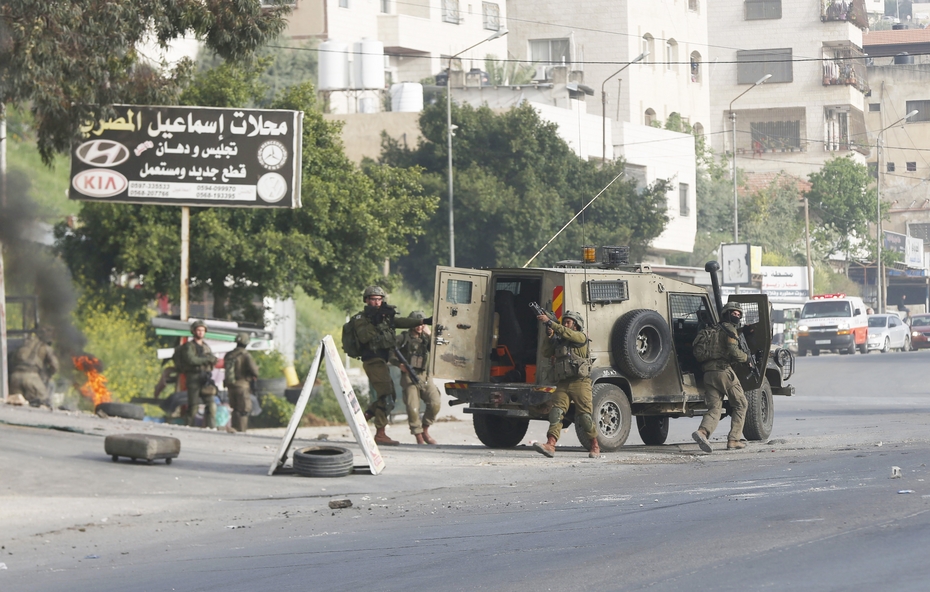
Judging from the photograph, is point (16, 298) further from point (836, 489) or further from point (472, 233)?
point (472, 233)

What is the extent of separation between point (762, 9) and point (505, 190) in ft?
185

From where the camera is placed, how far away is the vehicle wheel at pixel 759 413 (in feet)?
52.5

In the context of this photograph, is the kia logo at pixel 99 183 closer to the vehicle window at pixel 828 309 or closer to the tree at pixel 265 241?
the tree at pixel 265 241

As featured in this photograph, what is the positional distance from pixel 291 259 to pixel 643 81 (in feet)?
177

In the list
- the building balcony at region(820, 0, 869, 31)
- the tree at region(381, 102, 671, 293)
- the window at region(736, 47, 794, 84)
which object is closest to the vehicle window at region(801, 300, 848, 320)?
the tree at region(381, 102, 671, 293)

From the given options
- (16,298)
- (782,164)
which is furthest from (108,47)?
(782,164)

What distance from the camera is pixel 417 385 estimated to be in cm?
1669

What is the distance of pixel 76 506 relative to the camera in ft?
37.1

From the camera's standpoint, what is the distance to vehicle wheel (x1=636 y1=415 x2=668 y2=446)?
16.7 meters

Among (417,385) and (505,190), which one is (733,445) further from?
(505,190)

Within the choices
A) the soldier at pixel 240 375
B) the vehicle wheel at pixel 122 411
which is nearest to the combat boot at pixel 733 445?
the soldier at pixel 240 375

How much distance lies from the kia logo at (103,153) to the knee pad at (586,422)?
417 inches

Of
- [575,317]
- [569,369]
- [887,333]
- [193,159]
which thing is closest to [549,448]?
[569,369]

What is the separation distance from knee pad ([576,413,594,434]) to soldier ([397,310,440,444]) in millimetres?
2795
